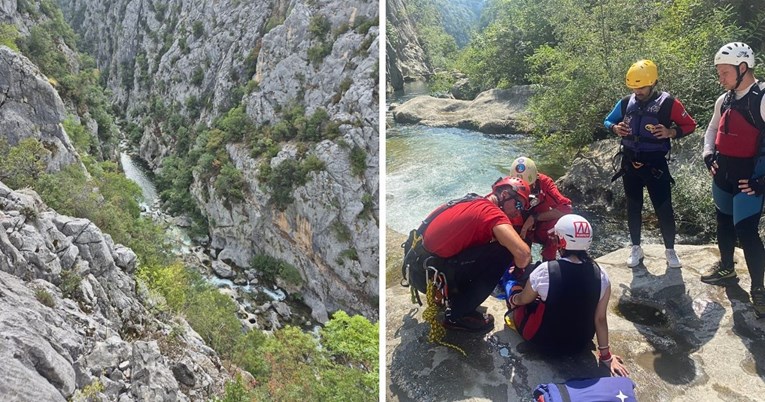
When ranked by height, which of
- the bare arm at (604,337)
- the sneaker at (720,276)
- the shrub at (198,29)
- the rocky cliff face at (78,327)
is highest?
the shrub at (198,29)

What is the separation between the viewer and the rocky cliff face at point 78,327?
6.66m

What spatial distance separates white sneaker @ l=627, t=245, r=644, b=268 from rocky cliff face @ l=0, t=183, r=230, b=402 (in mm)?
6887

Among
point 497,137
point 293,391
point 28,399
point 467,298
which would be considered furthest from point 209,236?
point 467,298

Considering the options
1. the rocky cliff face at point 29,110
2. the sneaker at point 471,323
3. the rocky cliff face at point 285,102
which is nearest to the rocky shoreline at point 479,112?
the rocky cliff face at point 285,102

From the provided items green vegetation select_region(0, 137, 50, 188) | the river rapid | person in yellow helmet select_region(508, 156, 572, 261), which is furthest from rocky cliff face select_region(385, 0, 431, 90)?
person in yellow helmet select_region(508, 156, 572, 261)

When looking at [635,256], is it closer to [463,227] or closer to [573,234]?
[573,234]

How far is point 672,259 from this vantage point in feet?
12.4

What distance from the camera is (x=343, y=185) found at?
2188 centimetres

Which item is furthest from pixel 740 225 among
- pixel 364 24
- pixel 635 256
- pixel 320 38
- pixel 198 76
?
pixel 198 76

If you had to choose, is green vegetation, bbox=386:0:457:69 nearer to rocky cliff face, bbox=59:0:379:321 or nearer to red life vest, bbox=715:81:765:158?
rocky cliff face, bbox=59:0:379:321

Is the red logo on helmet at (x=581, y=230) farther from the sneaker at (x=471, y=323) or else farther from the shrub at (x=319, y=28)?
the shrub at (x=319, y=28)

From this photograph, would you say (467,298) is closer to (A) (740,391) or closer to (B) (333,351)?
(A) (740,391)

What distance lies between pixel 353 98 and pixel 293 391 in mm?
15219

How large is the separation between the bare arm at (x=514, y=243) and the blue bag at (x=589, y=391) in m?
0.66
